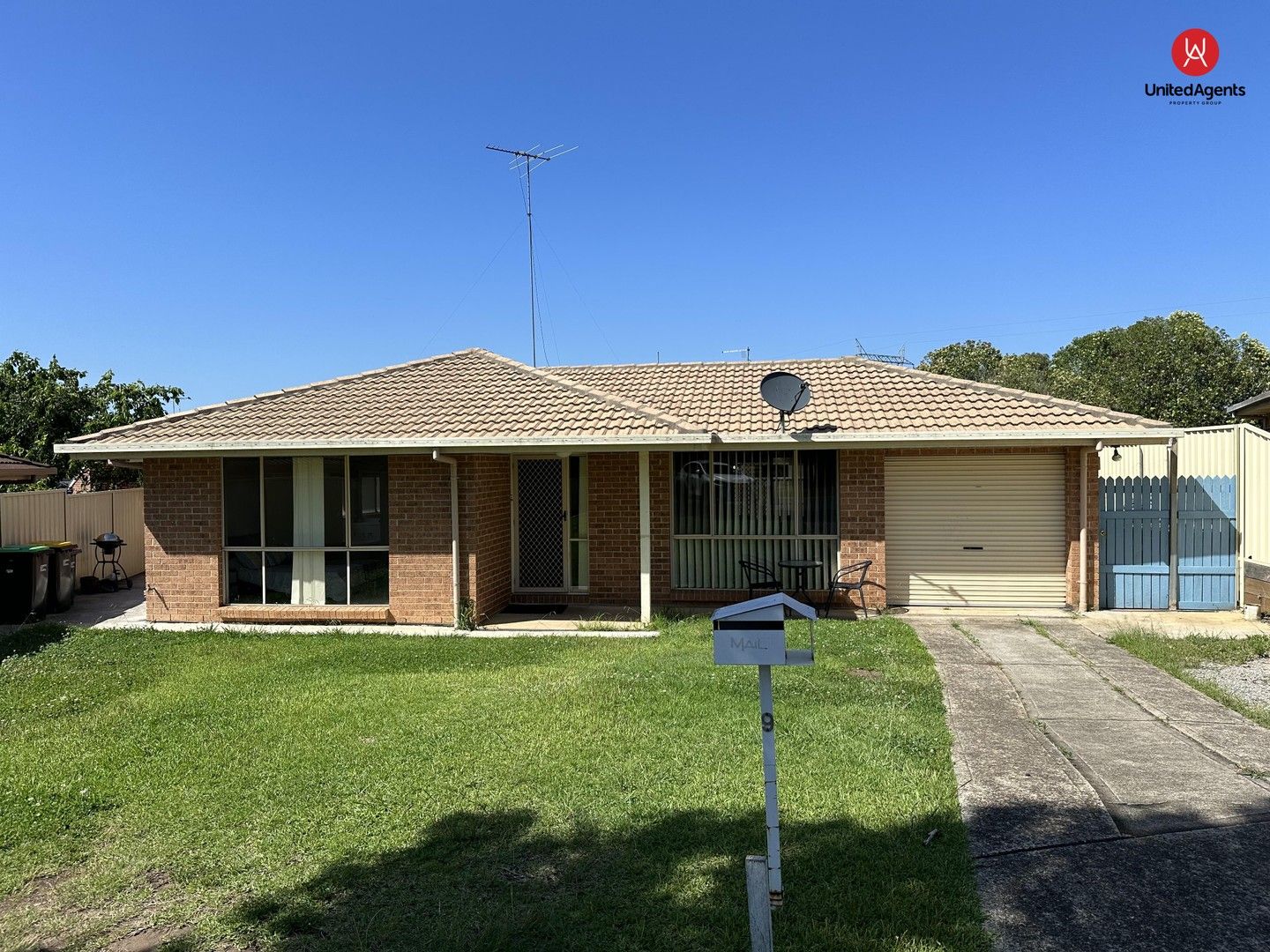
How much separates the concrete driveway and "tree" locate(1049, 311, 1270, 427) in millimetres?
28200

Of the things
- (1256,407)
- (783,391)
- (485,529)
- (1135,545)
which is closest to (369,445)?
(485,529)

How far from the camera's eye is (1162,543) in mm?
11508

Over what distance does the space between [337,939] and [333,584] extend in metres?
8.31

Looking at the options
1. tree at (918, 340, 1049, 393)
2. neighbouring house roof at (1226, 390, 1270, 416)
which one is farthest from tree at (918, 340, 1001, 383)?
neighbouring house roof at (1226, 390, 1270, 416)

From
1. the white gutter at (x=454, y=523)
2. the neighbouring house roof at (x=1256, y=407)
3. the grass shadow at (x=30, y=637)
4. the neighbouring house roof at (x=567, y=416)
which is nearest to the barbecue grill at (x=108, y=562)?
the grass shadow at (x=30, y=637)

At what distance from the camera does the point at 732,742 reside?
5961 mm

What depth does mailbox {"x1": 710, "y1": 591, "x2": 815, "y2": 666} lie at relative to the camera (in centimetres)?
333

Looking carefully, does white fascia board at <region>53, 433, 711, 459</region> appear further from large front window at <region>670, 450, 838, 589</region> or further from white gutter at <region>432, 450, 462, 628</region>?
large front window at <region>670, 450, 838, 589</region>

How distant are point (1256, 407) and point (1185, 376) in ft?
61.5

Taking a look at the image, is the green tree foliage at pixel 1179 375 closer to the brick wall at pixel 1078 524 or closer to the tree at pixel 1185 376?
the tree at pixel 1185 376

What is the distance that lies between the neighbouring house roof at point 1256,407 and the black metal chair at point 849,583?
29.0 ft

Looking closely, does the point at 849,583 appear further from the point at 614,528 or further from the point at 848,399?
the point at 614,528

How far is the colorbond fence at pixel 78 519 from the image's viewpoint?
555 inches

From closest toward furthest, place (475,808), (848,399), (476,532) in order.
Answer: (475,808) → (476,532) → (848,399)
